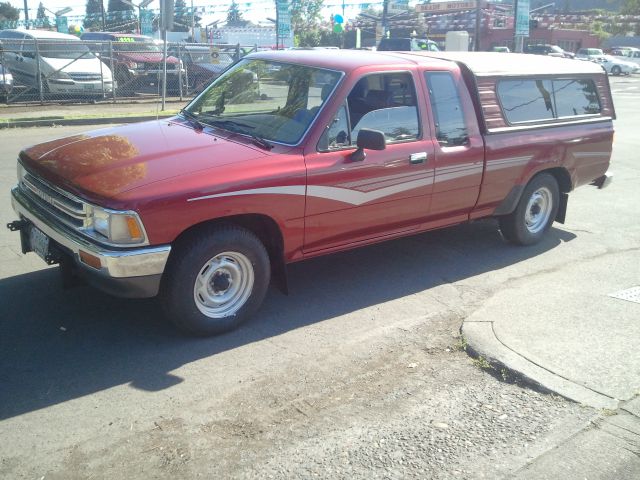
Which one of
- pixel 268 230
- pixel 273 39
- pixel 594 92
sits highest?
pixel 273 39

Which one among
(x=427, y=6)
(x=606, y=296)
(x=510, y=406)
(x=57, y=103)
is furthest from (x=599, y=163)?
(x=427, y=6)

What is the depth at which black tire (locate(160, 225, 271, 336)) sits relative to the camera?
4.07 m

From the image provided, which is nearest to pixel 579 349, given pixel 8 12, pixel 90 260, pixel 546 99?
pixel 546 99

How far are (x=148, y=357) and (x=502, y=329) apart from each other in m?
2.46

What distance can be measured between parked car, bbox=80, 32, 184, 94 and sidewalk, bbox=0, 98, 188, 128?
104cm

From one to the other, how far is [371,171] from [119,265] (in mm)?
2037

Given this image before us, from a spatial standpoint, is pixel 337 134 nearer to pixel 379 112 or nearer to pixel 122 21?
pixel 379 112

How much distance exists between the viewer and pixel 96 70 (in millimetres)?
17688

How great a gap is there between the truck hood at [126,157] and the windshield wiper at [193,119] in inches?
3.2

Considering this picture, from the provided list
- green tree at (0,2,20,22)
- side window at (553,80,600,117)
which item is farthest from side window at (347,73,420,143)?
green tree at (0,2,20,22)

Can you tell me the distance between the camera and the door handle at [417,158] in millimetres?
5121

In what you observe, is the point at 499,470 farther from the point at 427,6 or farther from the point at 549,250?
the point at 427,6

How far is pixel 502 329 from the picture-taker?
4.57 m

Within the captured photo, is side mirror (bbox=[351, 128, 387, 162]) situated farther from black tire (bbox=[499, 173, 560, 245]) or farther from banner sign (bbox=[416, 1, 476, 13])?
banner sign (bbox=[416, 1, 476, 13])
